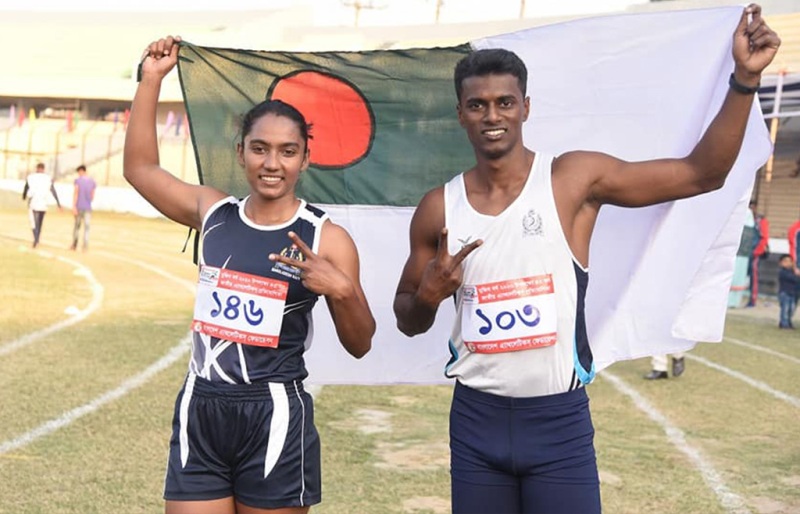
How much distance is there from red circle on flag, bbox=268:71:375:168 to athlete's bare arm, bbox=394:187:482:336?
1.44m

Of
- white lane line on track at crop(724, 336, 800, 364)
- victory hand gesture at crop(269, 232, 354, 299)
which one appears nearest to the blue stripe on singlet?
victory hand gesture at crop(269, 232, 354, 299)

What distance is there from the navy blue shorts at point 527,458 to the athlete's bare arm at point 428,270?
0.34 metres

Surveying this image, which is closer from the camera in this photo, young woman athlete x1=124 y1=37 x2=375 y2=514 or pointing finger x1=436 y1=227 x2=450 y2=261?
pointing finger x1=436 y1=227 x2=450 y2=261

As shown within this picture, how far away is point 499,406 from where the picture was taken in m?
3.54

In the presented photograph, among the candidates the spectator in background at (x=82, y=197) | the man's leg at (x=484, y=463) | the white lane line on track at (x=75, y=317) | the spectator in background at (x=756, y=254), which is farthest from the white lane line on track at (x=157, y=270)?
the man's leg at (x=484, y=463)

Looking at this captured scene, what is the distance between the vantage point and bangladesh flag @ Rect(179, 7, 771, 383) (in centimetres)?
451

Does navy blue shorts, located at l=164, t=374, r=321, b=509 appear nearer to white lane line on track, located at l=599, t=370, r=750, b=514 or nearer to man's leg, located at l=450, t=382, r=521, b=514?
man's leg, located at l=450, t=382, r=521, b=514

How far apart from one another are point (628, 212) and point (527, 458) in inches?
56.0

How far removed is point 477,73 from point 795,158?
3073 cm

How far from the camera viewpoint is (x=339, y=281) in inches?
138

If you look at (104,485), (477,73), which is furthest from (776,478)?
(477,73)

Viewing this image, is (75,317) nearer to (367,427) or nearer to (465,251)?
(367,427)

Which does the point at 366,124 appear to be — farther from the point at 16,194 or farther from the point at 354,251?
the point at 16,194

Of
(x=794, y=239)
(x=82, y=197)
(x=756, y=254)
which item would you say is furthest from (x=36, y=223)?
(x=794, y=239)
